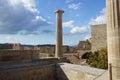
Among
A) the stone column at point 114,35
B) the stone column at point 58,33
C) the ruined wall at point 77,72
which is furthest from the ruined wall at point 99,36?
the stone column at point 114,35

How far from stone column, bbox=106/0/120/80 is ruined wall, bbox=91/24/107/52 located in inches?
669

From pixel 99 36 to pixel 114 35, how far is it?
17838 millimetres

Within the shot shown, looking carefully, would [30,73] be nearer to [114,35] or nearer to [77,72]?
[77,72]

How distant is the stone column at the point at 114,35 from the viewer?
18.0 feet

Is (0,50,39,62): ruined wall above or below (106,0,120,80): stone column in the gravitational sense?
below

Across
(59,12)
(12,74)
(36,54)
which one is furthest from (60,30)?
(12,74)

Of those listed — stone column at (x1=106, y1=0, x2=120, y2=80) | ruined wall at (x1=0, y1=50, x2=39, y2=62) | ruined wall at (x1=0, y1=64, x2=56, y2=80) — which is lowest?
ruined wall at (x1=0, y1=64, x2=56, y2=80)

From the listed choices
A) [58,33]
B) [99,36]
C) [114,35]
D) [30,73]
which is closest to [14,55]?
[30,73]

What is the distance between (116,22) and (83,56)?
23.6m

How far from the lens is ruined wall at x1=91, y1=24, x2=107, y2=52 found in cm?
2250

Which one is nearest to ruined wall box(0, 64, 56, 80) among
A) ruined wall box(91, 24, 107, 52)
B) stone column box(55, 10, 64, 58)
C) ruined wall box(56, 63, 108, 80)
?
ruined wall box(56, 63, 108, 80)

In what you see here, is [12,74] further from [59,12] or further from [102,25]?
[102,25]

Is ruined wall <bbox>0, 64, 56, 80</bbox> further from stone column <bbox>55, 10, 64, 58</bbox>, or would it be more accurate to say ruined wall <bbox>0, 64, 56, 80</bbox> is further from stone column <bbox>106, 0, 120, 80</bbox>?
stone column <bbox>106, 0, 120, 80</bbox>

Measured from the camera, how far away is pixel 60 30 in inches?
639
